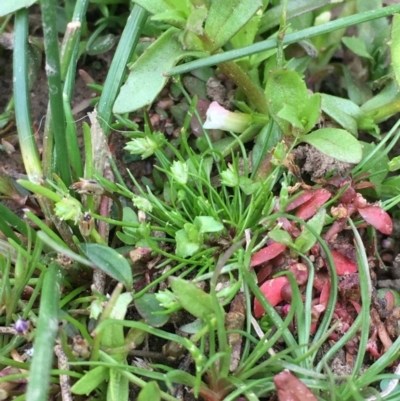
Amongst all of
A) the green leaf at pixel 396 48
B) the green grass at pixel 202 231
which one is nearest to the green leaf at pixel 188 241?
the green grass at pixel 202 231

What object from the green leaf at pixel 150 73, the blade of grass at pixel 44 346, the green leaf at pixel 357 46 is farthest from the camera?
the green leaf at pixel 357 46

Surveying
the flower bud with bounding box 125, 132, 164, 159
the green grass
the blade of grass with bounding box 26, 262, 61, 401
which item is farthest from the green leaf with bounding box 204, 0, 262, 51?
the blade of grass with bounding box 26, 262, 61, 401

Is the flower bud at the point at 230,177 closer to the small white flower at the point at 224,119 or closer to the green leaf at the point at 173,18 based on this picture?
the small white flower at the point at 224,119

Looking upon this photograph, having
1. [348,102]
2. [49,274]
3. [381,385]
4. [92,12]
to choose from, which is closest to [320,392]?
[381,385]

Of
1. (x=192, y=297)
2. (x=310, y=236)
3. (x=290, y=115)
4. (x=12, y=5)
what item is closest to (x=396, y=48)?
(x=290, y=115)

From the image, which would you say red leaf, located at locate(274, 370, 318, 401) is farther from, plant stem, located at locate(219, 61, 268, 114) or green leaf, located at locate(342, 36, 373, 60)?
green leaf, located at locate(342, 36, 373, 60)

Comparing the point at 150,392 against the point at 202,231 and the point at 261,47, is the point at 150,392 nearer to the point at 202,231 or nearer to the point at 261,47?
the point at 202,231
